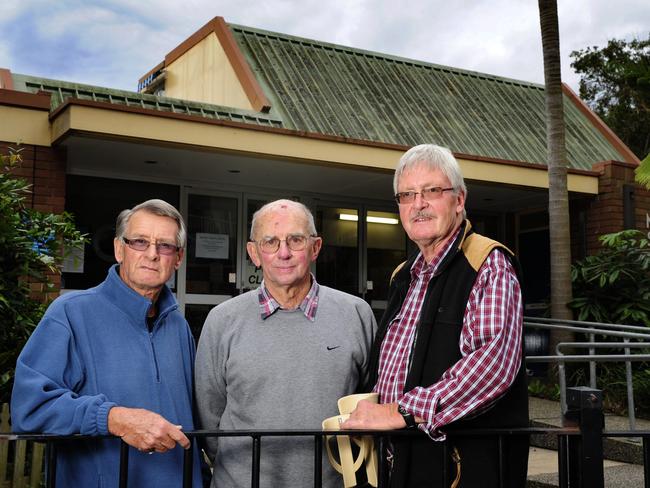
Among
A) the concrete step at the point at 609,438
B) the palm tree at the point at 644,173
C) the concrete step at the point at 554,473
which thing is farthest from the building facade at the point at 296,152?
the concrete step at the point at 554,473

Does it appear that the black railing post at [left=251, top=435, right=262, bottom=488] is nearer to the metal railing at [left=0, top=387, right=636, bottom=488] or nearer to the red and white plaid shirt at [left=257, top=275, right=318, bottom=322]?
the metal railing at [left=0, top=387, right=636, bottom=488]

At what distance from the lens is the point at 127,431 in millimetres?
2117

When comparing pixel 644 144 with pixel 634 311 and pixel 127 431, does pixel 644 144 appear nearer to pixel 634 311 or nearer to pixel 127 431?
pixel 634 311

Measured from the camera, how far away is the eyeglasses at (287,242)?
2.66 metres

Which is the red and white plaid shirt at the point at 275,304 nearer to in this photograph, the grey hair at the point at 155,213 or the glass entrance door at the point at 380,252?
the grey hair at the point at 155,213

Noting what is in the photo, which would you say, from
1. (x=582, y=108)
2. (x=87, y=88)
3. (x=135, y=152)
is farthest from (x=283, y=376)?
(x=582, y=108)

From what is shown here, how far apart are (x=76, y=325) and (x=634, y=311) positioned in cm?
796

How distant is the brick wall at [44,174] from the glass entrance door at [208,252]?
2124 mm

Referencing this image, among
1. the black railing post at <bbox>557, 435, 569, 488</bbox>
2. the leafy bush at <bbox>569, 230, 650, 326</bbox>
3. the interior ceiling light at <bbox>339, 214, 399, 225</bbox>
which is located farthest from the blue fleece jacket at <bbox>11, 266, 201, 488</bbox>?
the interior ceiling light at <bbox>339, 214, 399, 225</bbox>

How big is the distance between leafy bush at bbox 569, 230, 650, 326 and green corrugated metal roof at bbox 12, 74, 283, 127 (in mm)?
4494

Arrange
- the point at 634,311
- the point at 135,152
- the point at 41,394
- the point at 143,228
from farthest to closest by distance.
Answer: the point at 634,311, the point at 135,152, the point at 143,228, the point at 41,394

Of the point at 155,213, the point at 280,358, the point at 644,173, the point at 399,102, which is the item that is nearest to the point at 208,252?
the point at 399,102

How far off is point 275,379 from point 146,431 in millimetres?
563

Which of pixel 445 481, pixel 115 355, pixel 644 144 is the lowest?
pixel 445 481
